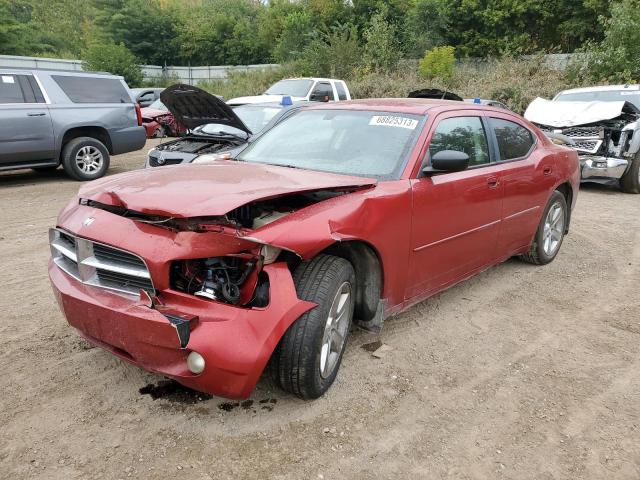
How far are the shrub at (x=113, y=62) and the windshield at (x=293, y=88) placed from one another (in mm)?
22081

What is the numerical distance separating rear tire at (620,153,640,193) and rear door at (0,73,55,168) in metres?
10.2

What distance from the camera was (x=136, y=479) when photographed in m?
2.35

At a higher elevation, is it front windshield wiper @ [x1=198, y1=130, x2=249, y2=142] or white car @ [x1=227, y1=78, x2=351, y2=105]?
white car @ [x1=227, y1=78, x2=351, y2=105]

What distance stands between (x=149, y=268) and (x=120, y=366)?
1.03 m

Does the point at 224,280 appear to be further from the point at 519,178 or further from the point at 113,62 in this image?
the point at 113,62

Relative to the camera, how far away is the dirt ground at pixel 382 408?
249 cm

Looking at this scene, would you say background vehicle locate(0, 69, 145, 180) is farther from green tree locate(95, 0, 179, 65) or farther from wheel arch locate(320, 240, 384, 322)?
green tree locate(95, 0, 179, 65)

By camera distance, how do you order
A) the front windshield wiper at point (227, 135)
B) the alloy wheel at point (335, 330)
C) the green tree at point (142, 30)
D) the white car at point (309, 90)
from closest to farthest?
the alloy wheel at point (335, 330) < the front windshield wiper at point (227, 135) < the white car at point (309, 90) < the green tree at point (142, 30)

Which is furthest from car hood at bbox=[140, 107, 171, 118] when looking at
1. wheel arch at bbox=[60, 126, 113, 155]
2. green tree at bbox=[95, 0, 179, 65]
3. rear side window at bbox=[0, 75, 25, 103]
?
green tree at bbox=[95, 0, 179, 65]

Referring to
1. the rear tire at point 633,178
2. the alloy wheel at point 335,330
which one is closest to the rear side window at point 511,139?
the alloy wheel at point 335,330

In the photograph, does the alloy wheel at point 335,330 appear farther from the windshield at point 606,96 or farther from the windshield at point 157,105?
the windshield at point 157,105

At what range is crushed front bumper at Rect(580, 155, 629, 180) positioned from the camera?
9.39 m

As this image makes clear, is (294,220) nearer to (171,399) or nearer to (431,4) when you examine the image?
(171,399)

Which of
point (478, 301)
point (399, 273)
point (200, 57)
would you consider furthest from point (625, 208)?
point (200, 57)
